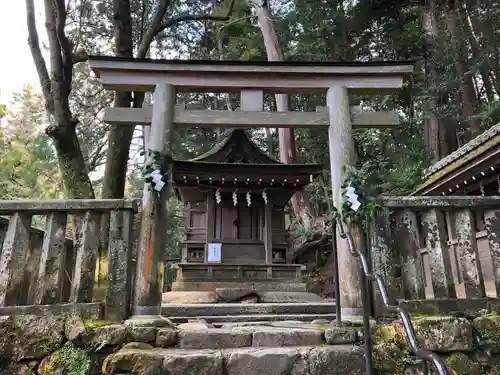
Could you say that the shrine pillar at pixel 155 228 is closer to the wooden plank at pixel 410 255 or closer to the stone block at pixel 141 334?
the stone block at pixel 141 334

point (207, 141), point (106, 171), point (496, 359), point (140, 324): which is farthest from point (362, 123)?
point (207, 141)

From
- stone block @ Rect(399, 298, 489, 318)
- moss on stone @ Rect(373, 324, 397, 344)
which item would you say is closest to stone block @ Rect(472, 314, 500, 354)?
stone block @ Rect(399, 298, 489, 318)

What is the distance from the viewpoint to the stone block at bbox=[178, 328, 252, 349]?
3479mm

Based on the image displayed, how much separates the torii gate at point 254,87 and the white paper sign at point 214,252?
19.1 feet

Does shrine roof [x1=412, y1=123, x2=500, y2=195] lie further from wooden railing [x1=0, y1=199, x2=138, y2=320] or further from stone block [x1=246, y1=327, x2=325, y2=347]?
wooden railing [x1=0, y1=199, x2=138, y2=320]

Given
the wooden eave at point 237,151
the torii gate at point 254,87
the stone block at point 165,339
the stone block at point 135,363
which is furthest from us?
the wooden eave at point 237,151

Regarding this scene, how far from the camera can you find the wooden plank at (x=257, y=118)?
4.72 metres

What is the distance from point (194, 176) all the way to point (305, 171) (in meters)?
2.94

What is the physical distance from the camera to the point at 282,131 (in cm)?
1414

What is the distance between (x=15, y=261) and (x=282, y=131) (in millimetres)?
11512

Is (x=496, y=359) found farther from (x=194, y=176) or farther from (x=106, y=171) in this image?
(x=194, y=176)

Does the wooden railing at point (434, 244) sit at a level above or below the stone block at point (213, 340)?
above

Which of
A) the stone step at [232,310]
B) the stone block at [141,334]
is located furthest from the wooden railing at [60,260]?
the stone step at [232,310]

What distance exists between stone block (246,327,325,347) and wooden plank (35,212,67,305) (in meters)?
1.97
